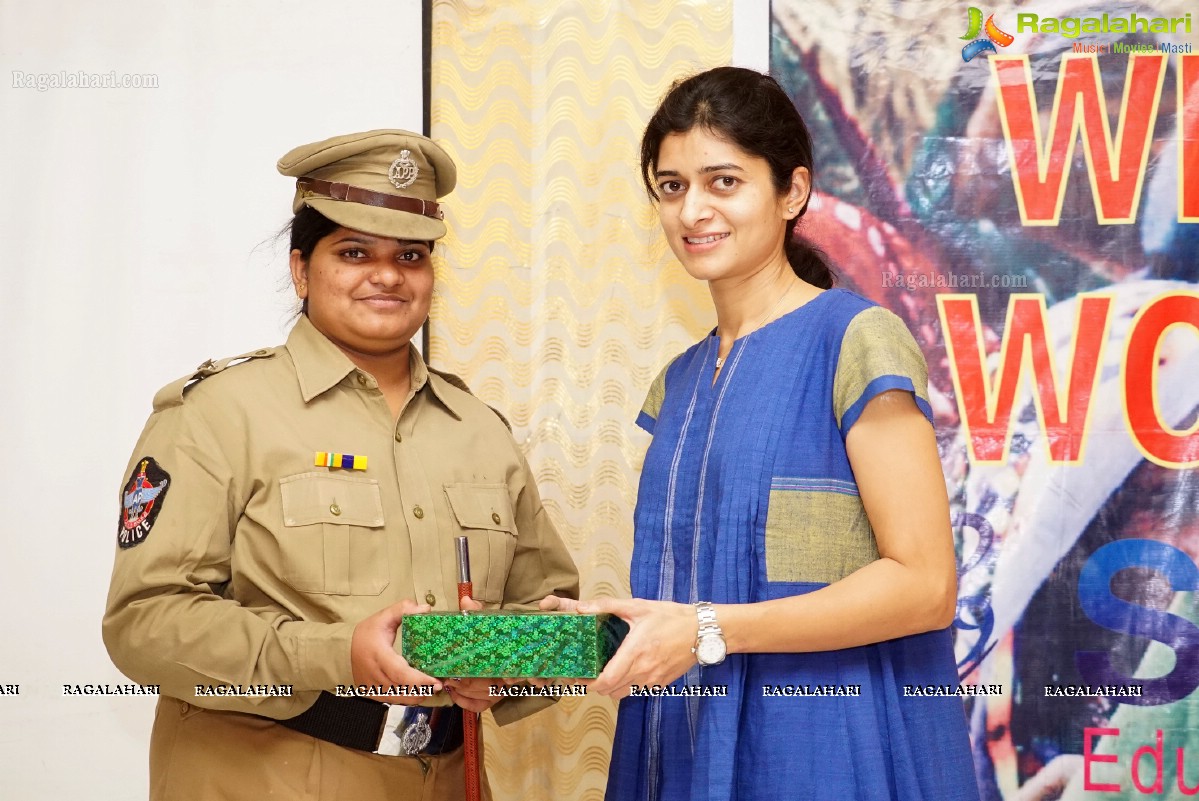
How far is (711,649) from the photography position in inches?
59.9

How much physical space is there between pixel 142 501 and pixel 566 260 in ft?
4.25

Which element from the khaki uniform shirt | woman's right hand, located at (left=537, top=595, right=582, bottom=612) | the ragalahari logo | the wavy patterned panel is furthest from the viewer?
the wavy patterned panel

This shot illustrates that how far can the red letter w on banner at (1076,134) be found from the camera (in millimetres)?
2594

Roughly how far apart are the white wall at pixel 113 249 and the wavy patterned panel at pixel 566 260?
226mm

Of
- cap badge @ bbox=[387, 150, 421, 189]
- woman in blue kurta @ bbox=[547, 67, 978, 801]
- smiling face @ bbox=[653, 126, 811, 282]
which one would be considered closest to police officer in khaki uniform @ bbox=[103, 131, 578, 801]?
cap badge @ bbox=[387, 150, 421, 189]

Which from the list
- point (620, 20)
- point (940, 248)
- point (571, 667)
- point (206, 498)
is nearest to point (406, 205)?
point (206, 498)

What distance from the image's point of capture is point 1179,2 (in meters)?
2.60

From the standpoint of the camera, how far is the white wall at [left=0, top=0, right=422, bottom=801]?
8.91 feet

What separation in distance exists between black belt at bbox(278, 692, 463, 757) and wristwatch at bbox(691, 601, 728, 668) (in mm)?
545

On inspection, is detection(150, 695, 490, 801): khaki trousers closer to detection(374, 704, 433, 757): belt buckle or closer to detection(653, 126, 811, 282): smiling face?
detection(374, 704, 433, 757): belt buckle

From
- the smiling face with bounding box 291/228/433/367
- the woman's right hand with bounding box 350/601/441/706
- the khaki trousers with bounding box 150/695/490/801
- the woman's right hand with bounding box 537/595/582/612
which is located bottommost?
the khaki trousers with bounding box 150/695/490/801

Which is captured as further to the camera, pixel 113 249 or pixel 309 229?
pixel 113 249

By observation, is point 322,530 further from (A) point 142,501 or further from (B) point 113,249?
(B) point 113,249

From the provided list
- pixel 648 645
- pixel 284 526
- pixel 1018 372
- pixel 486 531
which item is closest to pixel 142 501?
pixel 284 526
